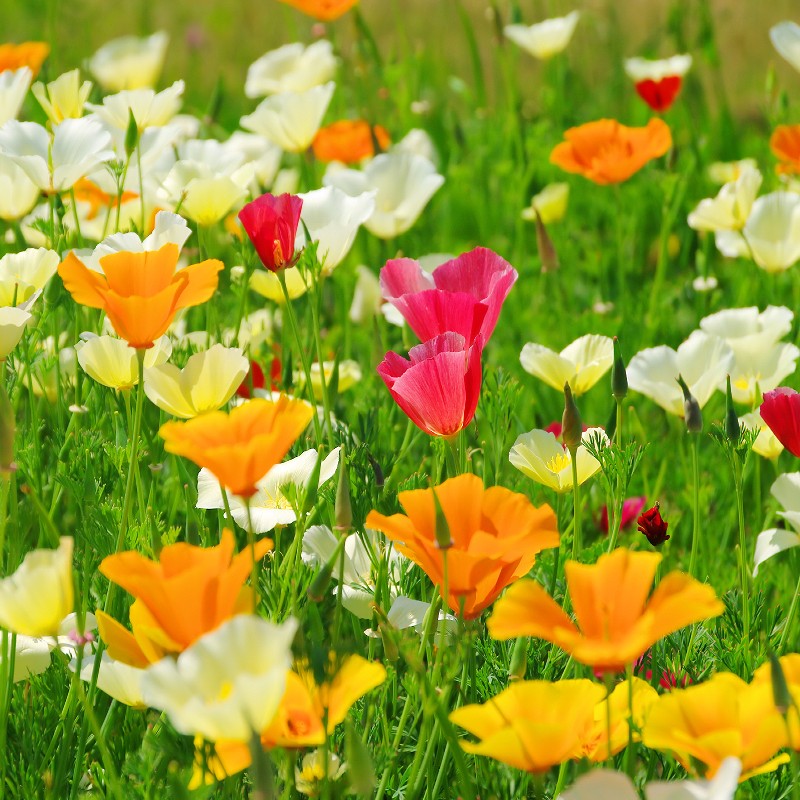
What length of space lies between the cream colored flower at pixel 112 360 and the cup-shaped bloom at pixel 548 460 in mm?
382

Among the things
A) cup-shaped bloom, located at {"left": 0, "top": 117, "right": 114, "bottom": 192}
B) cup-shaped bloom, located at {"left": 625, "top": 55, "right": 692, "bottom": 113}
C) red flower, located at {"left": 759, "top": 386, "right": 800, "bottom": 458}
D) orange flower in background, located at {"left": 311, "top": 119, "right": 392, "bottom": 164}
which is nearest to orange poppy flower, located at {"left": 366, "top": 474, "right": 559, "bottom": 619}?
red flower, located at {"left": 759, "top": 386, "right": 800, "bottom": 458}

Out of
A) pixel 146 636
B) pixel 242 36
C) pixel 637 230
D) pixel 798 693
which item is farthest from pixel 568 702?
pixel 242 36

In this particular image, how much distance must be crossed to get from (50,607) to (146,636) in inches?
3.1

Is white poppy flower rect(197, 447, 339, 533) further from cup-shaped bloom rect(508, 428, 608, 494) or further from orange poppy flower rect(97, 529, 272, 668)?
orange poppy flower rect(97, 529, 272, 668)

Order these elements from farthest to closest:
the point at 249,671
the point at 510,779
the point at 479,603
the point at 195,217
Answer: the point at 195,217
the point at 510,779
the point at 479,603
the point at 249,671

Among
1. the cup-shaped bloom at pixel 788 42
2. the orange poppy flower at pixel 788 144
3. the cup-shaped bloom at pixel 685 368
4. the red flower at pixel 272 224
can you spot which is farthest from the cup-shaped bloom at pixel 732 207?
the red flower at pixel 272 224

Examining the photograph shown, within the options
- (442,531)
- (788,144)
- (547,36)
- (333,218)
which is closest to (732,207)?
(788,144)

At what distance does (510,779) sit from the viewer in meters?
1.12

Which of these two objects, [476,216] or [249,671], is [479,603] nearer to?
[249,671]

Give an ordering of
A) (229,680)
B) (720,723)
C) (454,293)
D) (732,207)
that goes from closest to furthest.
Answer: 1. (229,680)
2. (720,723)
3. (454,293)
4. (732,207)

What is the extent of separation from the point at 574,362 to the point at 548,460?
0.26 m

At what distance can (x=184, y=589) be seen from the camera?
780 millimetres

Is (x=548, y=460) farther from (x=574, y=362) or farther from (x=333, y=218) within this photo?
(x=333, y=218)

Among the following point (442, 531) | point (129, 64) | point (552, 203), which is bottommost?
point (552, 203)
